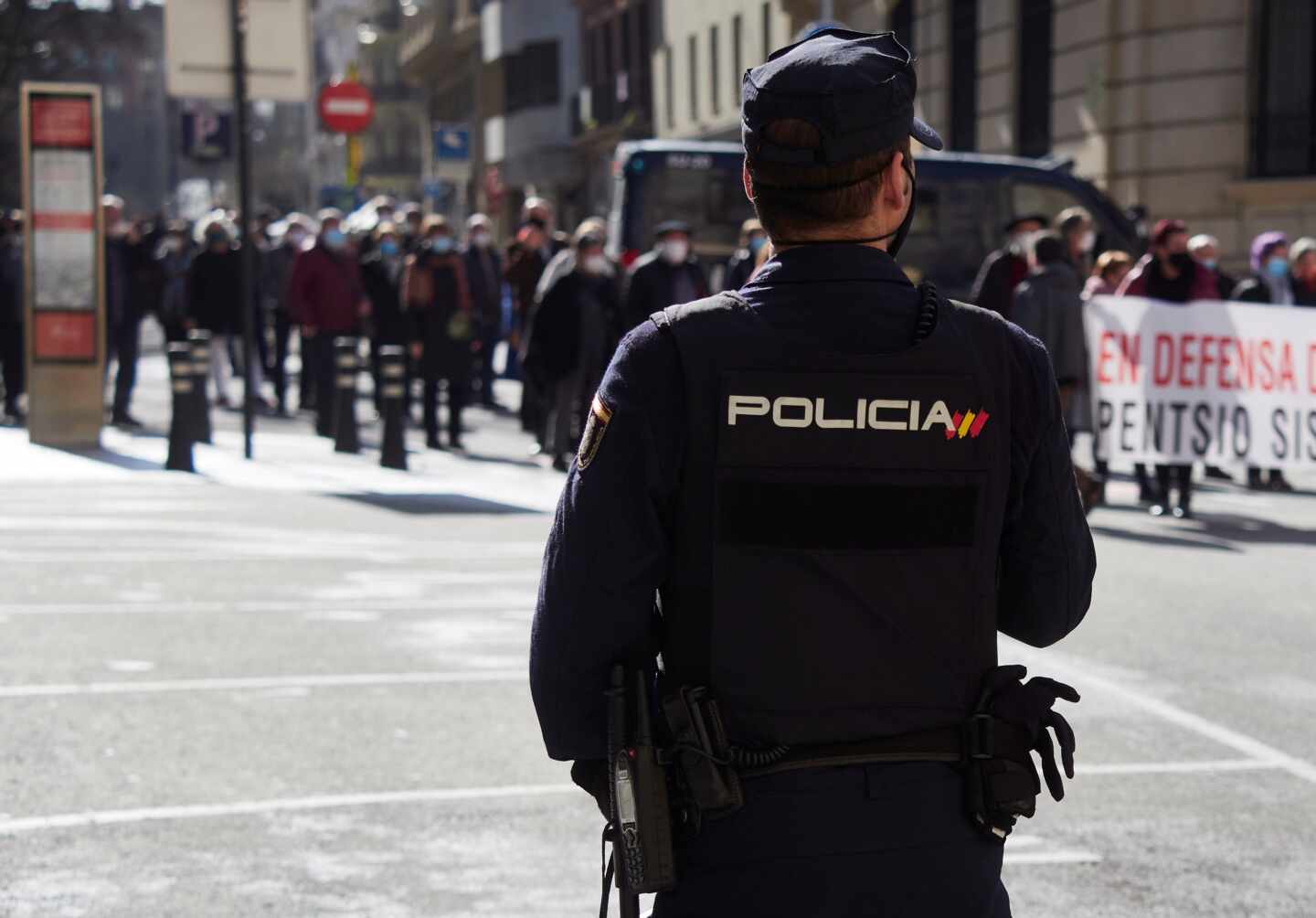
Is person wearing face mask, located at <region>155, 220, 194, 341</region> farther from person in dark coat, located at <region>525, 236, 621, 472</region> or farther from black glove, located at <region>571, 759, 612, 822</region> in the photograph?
black glove, located at <region>571, 759, 612, 822</region>

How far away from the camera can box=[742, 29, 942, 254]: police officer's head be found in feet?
9.02

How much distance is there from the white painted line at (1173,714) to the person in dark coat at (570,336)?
766 centimetres

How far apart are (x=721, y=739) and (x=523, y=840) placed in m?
3.21

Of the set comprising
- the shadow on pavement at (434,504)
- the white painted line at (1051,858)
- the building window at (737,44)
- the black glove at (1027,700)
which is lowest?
the shadow on pavement at (434,504)

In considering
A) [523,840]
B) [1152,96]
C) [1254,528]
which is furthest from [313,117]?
[523,840]

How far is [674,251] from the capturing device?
1519cm

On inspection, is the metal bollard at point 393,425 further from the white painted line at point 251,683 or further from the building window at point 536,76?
the building window at point 536,76

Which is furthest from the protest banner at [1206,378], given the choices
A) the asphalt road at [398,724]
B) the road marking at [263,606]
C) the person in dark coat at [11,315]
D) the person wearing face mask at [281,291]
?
the person in dark coat at [11,315]

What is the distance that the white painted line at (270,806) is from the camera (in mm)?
5973

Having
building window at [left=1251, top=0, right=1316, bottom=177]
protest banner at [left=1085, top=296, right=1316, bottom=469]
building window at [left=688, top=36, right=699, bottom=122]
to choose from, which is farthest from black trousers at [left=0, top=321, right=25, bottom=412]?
building window at [left=688, top=36, right=699, bottom=122]

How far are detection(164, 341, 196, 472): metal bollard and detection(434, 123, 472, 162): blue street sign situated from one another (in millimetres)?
22641

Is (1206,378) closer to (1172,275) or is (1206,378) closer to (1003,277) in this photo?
(1172,275)

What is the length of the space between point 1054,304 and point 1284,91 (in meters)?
12.1

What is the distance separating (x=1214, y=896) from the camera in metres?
5.31
